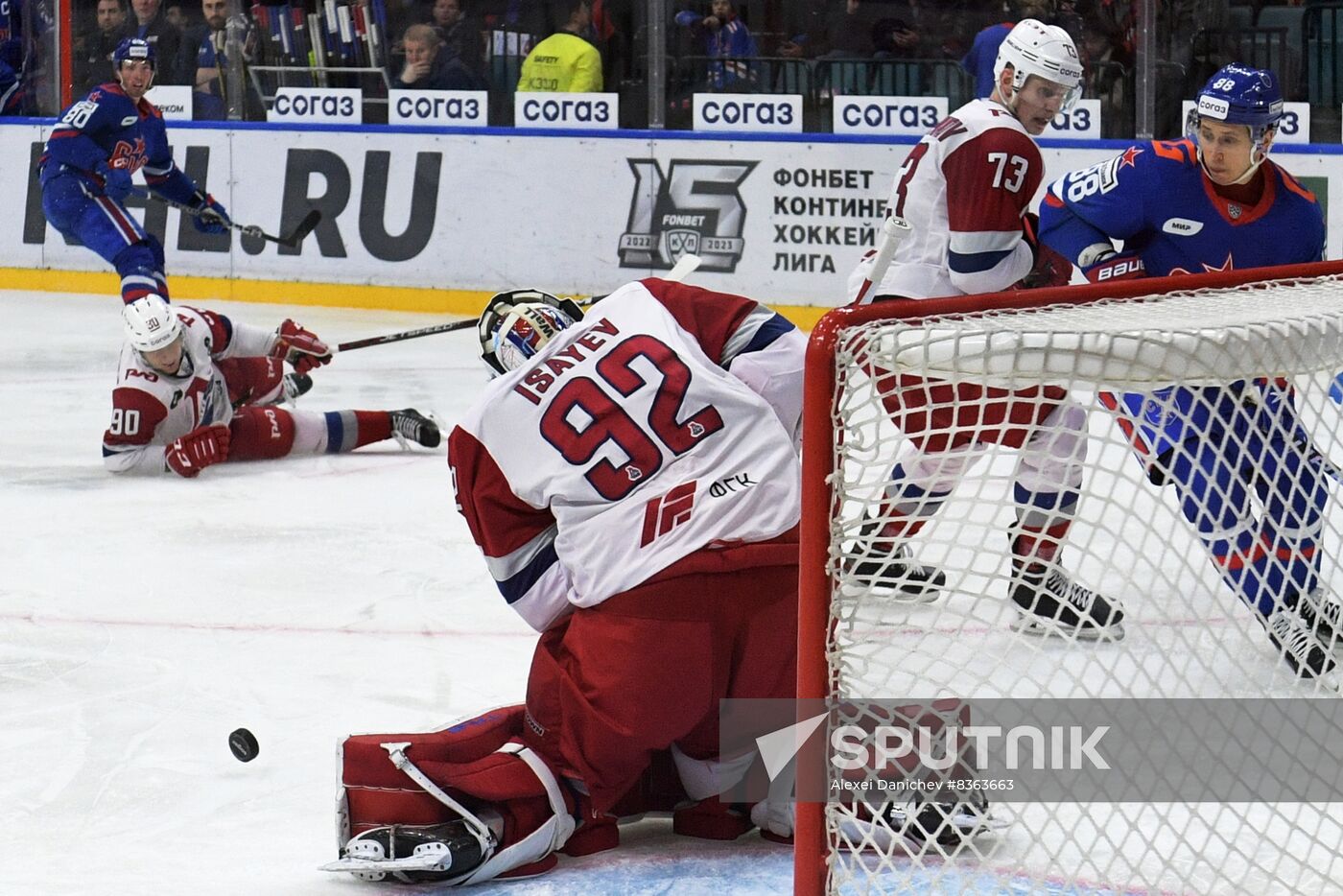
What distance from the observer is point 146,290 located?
6.41 m

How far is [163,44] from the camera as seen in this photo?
9047 mm

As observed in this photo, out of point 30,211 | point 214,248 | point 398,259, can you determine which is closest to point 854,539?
point 398,259

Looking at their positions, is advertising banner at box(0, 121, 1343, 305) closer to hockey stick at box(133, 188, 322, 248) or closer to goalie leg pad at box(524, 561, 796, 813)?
hockey stick at box(133, 188, 322, 248)

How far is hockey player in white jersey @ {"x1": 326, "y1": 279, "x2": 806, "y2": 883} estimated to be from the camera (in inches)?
93.6

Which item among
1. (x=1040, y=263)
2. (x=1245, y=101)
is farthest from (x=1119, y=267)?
(x=1245, y=101)

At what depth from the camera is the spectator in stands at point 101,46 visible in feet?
30.5

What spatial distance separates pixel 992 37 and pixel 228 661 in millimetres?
4713

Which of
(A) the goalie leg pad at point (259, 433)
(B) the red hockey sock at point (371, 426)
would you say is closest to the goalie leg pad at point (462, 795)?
(A) the goalie leg pad at point (259, 433)

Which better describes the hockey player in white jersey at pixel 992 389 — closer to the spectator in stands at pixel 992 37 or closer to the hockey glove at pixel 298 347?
the hockey glove at pixel 298 347

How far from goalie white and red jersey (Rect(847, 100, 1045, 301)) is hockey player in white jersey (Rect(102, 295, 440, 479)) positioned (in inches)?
85.5

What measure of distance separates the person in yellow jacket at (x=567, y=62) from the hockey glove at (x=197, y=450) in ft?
10.8

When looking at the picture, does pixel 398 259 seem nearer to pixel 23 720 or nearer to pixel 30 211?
pixel 30 211

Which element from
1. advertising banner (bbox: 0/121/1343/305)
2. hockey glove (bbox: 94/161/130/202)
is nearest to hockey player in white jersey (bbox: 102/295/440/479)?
hockey glove (bbox: 94/161/130/202)

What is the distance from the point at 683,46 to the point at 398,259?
1581 mm
